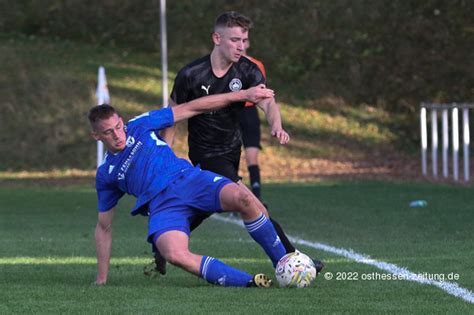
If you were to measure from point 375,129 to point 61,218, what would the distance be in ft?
43.7

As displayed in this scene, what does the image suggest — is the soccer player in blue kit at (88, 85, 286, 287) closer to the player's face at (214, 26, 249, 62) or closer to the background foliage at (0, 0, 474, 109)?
the player's face at (214, 26, 249, 62)

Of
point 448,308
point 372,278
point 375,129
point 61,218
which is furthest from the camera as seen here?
point 375,129

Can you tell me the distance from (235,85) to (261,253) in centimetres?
212

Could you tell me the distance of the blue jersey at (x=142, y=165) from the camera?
322 inches

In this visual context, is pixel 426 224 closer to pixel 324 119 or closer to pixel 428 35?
pixel 324 119

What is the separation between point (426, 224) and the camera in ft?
Result: 42.9

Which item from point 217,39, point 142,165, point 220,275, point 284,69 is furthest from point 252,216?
point 284,69

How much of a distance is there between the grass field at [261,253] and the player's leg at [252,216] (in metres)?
0.41

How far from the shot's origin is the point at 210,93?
904 centimetres

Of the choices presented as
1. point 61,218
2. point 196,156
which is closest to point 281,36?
point 61,218

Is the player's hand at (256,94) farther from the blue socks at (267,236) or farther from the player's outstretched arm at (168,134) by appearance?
the blue socks at (267,236)

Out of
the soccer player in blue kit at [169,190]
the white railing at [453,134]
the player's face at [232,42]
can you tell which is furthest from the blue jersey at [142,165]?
the white railing at [453,134]

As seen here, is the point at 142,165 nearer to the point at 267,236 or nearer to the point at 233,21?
the point at 267,236

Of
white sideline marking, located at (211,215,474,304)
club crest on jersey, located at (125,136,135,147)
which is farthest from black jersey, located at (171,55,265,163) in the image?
white sideline marking, located at (211,215,474,304)
